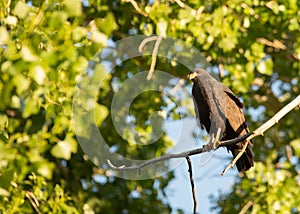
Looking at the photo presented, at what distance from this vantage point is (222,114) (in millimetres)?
4547

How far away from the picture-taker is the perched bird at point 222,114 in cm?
446

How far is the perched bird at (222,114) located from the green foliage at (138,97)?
55 cm

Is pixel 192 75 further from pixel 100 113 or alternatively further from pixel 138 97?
pixel 100 113

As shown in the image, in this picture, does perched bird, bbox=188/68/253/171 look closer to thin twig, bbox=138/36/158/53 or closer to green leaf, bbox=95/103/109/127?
thin twig, bbox=138/36/158/53

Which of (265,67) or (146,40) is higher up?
(146,40)

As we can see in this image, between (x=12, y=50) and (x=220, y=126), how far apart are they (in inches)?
73.8

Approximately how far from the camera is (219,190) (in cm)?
682

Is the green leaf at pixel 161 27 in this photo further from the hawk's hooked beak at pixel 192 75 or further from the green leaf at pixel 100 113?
the green leaf at pixel 100 113

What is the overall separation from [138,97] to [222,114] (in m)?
1.45

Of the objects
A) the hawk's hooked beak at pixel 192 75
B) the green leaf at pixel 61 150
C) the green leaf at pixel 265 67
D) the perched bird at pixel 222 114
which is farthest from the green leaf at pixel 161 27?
the green leaf at pixel 61 150

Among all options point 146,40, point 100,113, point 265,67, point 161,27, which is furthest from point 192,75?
point 100,113

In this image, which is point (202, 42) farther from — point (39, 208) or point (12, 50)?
point (12, 50)

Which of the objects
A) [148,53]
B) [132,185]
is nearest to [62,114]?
[148,53]

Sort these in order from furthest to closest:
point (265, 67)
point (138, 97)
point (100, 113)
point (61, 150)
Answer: point (138, 97), point (265, 67), point (100, 113), point (61, 150)
